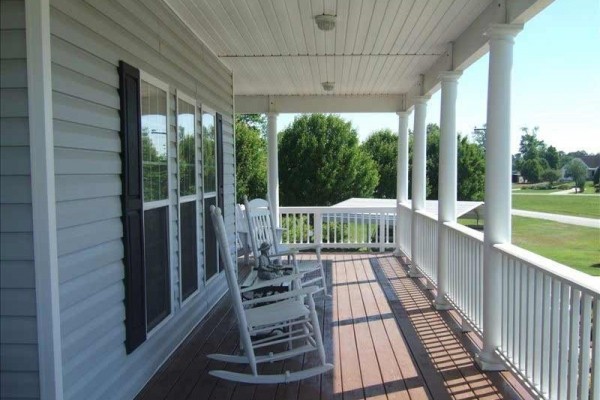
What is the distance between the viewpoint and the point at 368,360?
11.6 ft

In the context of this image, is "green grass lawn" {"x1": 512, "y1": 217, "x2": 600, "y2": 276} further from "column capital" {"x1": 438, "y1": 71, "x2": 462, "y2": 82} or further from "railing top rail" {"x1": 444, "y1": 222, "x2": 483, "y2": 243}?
"column capital" {"x1": 438, "y1": 71, "x2": 462, "y2": 82}

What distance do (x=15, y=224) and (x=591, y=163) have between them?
288cm

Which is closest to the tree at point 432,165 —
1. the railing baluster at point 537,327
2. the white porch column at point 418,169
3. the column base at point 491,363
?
the white porch column at point 418,169

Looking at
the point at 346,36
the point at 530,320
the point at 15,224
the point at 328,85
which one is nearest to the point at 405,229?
the point at 328,85

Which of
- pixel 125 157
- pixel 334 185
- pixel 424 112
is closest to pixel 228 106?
pixel 424 112

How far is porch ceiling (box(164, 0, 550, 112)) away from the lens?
3662 millimetres

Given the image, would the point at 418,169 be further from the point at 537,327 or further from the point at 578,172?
the point at 537,327

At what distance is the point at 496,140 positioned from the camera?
11.1 feet

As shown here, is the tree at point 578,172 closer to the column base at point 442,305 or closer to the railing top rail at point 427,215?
the column base at point 442,305

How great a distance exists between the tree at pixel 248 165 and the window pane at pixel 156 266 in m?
13.7

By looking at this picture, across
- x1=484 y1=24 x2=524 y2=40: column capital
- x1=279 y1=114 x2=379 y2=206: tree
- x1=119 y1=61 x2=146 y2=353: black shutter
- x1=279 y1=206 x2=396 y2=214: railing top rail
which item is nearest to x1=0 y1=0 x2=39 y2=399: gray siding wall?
x1=119 y1=61 x2=146 y2=353: black shutter

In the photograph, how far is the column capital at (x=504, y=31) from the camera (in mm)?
3207

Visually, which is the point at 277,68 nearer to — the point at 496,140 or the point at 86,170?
the point at 496,140

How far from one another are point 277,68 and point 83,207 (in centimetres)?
395
